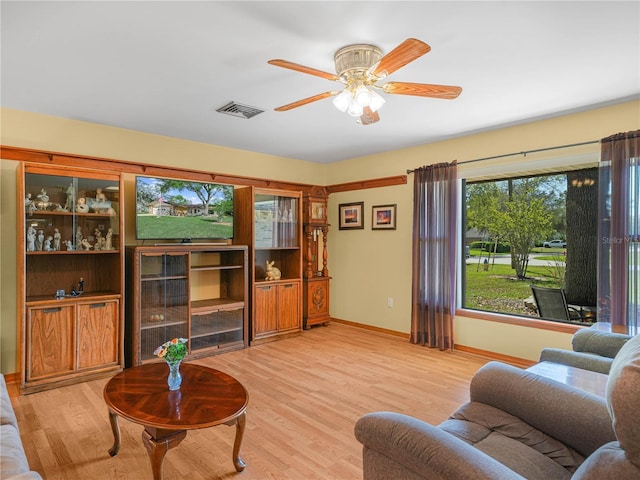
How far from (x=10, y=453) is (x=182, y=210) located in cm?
302

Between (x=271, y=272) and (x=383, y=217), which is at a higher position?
(x=383, y=217)

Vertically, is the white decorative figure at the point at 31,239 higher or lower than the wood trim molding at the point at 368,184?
lower

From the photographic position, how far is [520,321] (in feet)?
13.2

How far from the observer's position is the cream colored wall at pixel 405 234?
3.62 metres

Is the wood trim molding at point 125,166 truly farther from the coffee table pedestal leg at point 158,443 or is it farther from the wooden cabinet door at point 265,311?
the coffee table pedestal leg at point 158,443

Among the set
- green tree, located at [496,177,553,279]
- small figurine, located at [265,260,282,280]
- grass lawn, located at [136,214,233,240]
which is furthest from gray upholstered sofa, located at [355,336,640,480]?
small figurine, located at [265,260,282,280]

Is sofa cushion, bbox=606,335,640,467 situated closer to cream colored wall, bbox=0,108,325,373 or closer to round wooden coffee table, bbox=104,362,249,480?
round wooden coffee table, bbox=104,362,249,480

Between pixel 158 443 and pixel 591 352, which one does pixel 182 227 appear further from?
pixel 591 352

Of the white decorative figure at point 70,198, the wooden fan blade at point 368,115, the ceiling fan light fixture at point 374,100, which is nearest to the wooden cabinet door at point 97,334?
the white decorative figure at point 70,198

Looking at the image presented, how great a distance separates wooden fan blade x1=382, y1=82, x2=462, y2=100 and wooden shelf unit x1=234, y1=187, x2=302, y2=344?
2.77m

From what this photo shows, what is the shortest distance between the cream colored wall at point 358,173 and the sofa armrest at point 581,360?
1.47 m

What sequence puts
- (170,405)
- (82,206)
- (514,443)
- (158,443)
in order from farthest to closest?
(82,206), (170,405), (158,443), (514,443)

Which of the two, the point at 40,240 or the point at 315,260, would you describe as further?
the point at 315,260

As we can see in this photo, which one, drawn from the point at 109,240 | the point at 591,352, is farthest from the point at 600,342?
the point at 109,240
